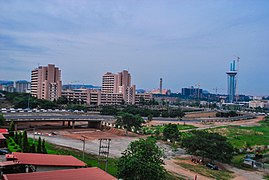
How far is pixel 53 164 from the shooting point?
19.5 metres

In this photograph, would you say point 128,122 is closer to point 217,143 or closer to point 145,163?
point 217,143

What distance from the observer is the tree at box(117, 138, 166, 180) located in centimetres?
1914

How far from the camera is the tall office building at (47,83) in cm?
11200

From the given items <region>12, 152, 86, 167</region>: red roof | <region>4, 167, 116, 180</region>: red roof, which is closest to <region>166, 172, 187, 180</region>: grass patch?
<region>12, 152, 86, 167</region>: red roof

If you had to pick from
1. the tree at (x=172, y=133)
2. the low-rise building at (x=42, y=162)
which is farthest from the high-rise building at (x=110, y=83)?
the low-rise building at (x=42, y=162)

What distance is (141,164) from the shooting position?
1936 cm

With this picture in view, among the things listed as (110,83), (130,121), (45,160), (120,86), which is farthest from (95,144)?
(110,83)

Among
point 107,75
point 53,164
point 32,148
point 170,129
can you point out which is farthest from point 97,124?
point 107,75

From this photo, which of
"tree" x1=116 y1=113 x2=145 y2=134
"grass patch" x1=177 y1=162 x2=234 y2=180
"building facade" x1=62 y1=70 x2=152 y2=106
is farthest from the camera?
"building facade" x1=62 y1=70 x2=152 y2=106

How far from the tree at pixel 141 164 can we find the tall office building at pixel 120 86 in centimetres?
11122

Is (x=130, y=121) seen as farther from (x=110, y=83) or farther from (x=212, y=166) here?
(x=110, y=83)

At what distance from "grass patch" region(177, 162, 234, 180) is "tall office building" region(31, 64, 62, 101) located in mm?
86639

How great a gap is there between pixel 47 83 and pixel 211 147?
87.8m

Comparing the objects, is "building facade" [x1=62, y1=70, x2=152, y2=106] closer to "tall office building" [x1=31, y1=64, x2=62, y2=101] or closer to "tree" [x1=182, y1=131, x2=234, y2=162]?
"tall office building" [x1=31, y1=64, x2=62, y2=101]
